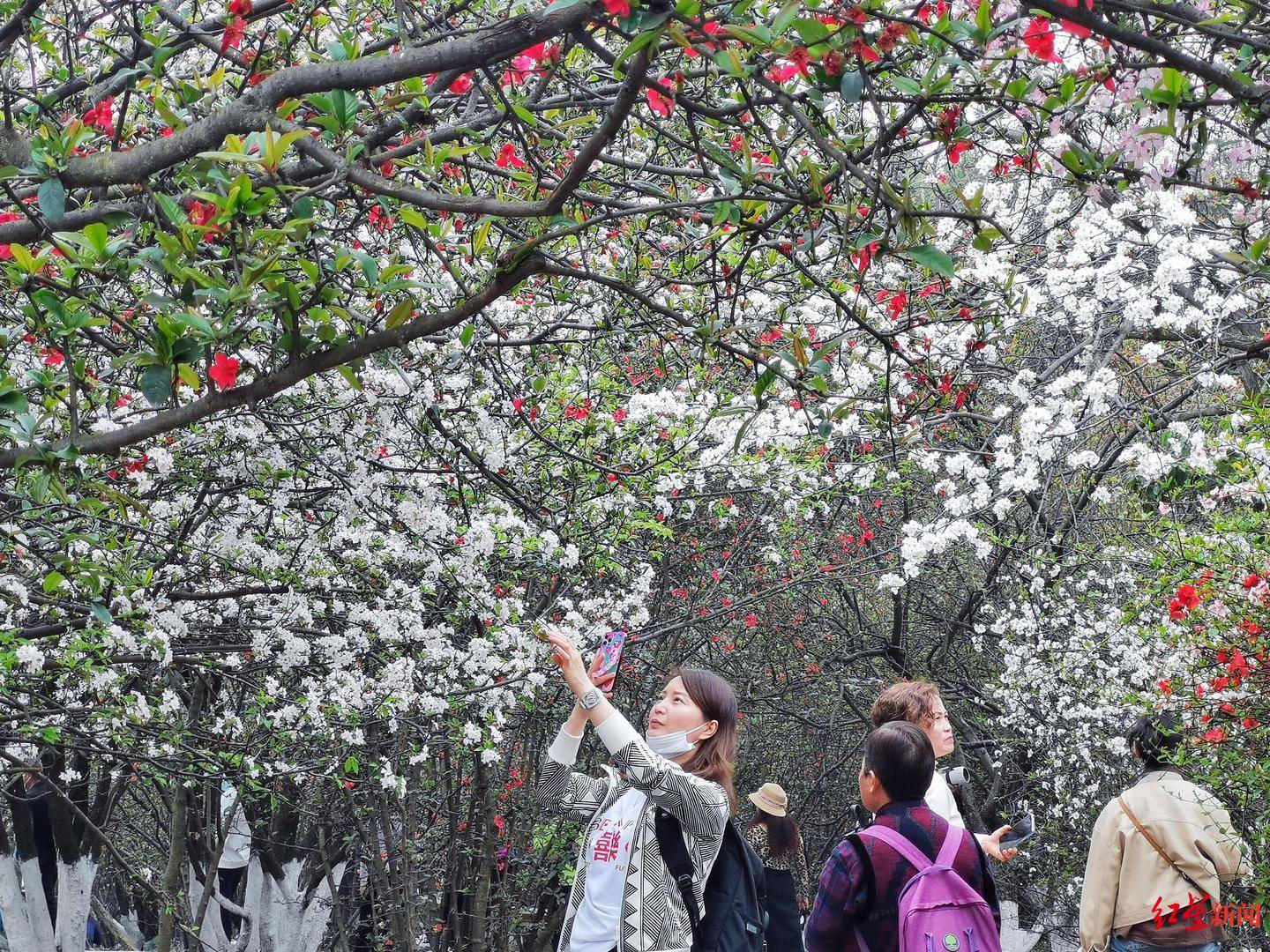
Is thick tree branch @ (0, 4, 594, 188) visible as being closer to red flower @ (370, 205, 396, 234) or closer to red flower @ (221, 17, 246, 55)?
red flower @ (221, 17, 246, 55)

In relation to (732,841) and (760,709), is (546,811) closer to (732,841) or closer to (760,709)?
(760,709)

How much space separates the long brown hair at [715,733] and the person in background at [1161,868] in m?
1.61

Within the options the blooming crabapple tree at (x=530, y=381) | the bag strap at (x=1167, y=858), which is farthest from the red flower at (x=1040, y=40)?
the bag strap at (x=1167, y=858)

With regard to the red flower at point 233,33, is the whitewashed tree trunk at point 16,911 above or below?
below

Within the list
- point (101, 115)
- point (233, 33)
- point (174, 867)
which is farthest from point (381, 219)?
point (174, 867)

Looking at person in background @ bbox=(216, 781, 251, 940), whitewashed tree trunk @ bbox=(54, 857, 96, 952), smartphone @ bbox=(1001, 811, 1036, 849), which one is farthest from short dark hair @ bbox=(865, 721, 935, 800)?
whitewashed tree trunk @ bbox=(54, 857, 96, 952)

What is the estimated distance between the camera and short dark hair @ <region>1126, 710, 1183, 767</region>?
Answer: 15.0 feet

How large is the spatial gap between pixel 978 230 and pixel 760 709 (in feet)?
26.2

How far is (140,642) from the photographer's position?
14.6 feet

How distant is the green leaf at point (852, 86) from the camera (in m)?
2.21

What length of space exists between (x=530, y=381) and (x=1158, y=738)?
2791 mm

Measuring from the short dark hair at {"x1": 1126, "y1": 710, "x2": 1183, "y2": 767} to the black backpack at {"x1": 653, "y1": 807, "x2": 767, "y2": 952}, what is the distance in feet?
6.01

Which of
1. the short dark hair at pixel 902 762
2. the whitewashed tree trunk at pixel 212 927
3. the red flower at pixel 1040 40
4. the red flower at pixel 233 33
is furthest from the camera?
the whitewashed tree trunk at pixel 212 927
